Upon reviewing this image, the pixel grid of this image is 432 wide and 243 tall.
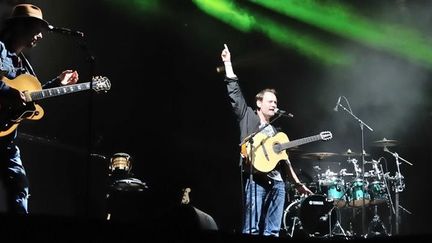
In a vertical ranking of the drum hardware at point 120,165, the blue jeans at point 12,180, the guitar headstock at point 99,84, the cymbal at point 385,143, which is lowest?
the blue jeans at point 12,180

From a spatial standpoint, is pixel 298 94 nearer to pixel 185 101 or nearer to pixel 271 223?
pixel 185 101

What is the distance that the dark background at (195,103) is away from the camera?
699 cm

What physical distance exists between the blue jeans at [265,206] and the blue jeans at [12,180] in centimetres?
249

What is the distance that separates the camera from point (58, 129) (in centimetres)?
700

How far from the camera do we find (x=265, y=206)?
5855mm

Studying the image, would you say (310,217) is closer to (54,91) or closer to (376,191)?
(376,191)

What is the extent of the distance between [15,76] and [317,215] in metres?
4.95

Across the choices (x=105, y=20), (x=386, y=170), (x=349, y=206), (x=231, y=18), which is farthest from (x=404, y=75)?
(x=105, y=20)

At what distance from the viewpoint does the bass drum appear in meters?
7.70

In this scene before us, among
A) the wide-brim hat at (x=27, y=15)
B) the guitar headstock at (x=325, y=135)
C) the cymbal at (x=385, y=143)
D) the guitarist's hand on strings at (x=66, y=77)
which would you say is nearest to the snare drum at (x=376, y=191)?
the cymbal at (x=385, y=143)

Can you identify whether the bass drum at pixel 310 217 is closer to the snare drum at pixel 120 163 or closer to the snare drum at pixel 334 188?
the snare drum at pixel 334 188

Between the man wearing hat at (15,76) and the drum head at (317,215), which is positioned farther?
the drum head at (317,215)

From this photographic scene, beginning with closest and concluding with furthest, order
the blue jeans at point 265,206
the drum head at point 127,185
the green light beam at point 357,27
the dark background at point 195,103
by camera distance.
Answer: the blue jeans at point 265,206 < the drum head at point 127,185 < the dark background at point 195,103 < the green light beam at point 357,27

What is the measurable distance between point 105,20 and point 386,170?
4.87 m
